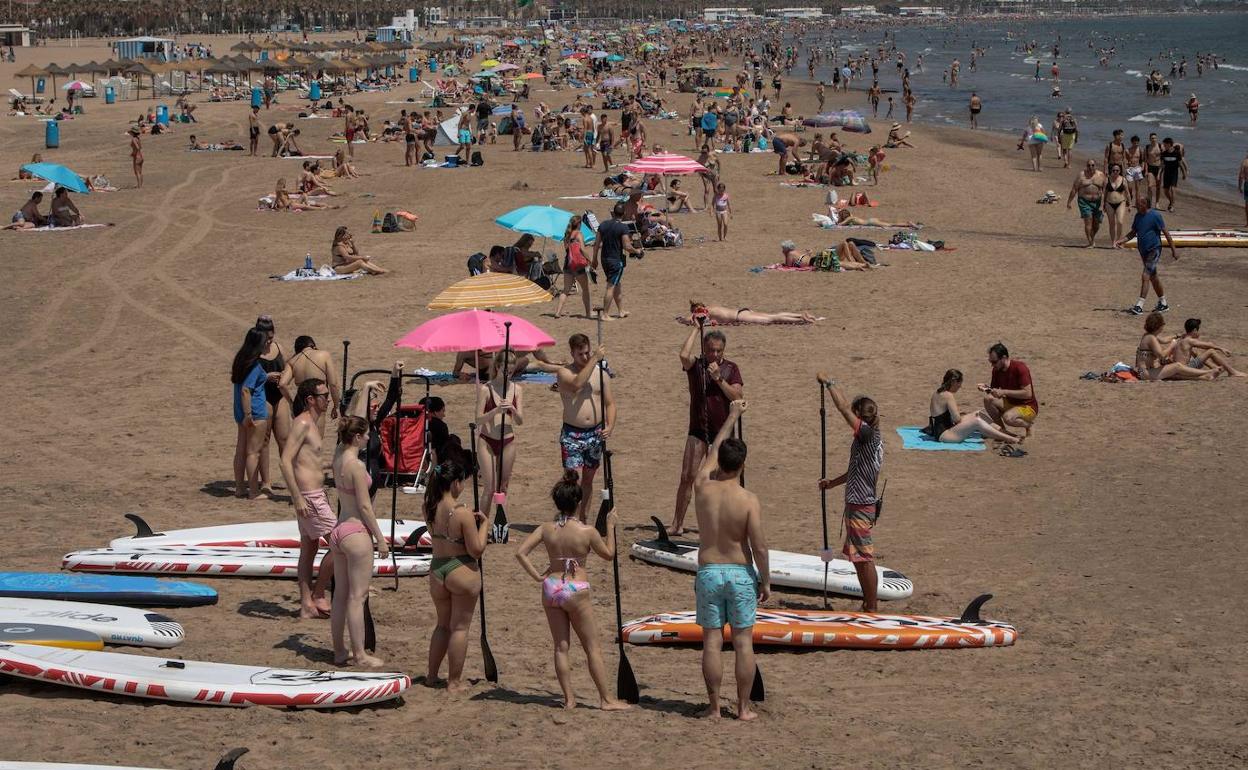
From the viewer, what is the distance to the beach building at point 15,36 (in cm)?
9762

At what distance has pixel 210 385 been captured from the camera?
616 inches

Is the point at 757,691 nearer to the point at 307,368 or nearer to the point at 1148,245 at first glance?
the point at 307,368

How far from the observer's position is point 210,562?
9.88 meters

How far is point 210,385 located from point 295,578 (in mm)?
6166

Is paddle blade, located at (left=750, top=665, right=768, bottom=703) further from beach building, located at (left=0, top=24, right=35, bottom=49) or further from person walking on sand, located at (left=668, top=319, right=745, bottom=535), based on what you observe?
beach building, located at (left=0, top=24, right=35, bottom=49)

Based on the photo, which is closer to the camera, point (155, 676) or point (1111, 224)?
point (155, 676)

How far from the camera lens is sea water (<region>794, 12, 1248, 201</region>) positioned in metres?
46.7

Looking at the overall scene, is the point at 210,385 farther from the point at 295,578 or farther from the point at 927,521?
the point at 927,521

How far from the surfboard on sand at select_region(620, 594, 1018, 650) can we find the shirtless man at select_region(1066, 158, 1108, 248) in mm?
15935

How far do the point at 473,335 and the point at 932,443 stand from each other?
15.4 feet

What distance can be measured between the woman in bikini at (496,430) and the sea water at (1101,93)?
26.8 m

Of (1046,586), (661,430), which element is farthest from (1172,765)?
(661,430)

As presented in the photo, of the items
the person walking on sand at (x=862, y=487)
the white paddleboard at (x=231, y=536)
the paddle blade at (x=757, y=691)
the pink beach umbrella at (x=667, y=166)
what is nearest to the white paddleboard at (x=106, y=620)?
the white paddleboard at (x=231, y=536)

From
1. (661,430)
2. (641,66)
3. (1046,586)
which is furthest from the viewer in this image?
(641,66)
